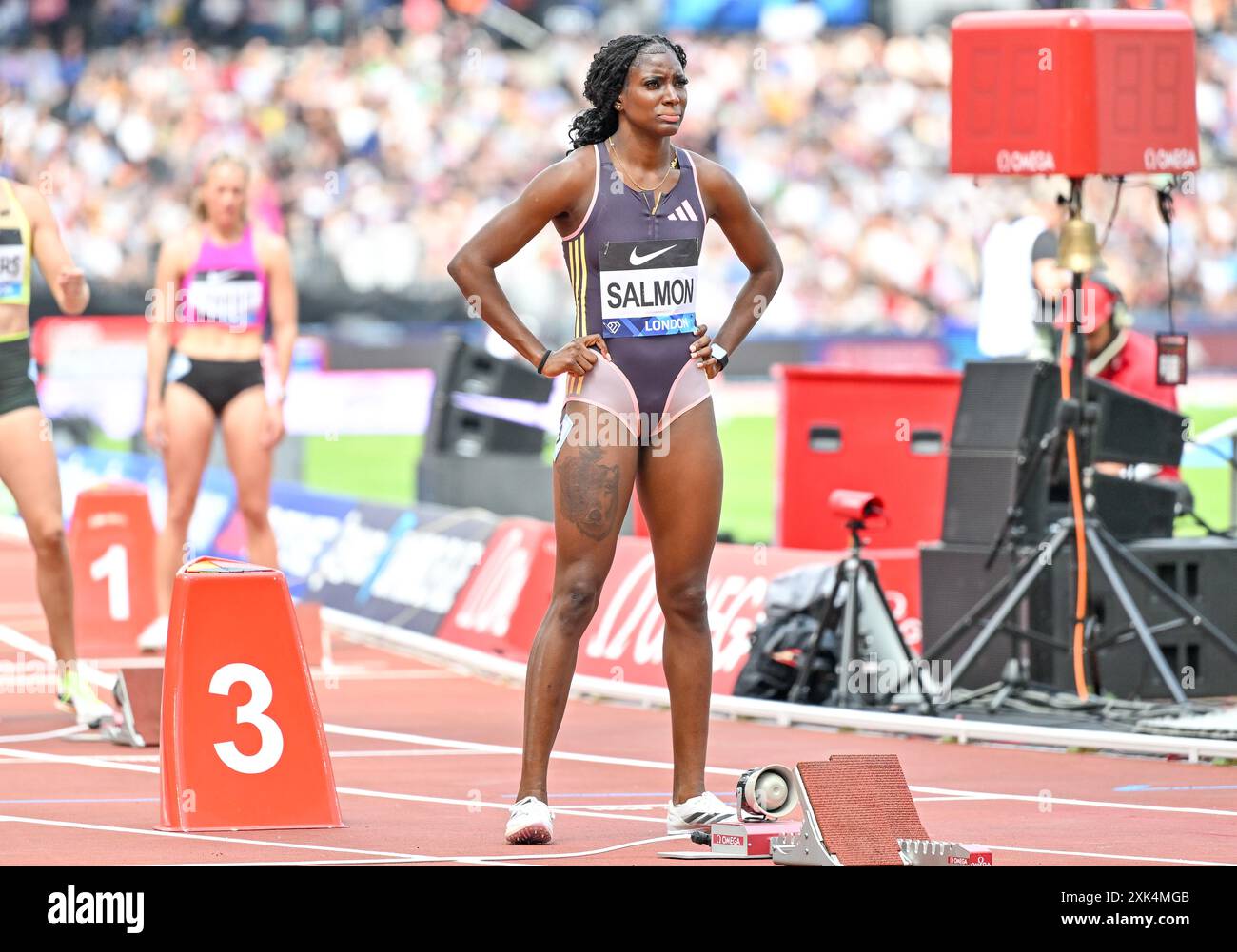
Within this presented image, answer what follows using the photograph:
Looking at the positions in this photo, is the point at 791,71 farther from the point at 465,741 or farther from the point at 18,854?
the point at 18,854

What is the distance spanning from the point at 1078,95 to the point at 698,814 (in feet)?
14.5

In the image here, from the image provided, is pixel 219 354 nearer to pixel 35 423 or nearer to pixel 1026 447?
pixel 35 423

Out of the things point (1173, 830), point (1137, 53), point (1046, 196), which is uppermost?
point (1046, 196)

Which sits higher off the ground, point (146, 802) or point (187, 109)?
point (187, 109)

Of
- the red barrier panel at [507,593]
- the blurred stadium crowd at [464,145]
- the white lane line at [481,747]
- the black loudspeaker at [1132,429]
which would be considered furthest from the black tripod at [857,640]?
the blurred stadium crowd at [464,145]

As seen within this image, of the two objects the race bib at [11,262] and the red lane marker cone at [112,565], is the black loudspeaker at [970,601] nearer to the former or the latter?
the race bib at [11,262]

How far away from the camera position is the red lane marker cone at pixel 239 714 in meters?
7.12

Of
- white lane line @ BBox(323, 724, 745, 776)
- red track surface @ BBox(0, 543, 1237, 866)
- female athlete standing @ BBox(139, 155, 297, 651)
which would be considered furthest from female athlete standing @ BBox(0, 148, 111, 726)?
female athlete standing @ BBox(139, 155, 297, 651)

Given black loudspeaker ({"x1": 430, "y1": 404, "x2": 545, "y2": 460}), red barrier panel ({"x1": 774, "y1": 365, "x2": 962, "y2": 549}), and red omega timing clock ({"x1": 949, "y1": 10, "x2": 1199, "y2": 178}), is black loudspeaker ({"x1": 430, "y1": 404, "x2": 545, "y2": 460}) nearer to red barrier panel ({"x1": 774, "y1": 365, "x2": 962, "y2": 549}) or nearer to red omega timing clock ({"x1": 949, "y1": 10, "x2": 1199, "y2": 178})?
red barrier panel ({"x1": 774, "y1": 365, "x2": 962, "y2": 549})

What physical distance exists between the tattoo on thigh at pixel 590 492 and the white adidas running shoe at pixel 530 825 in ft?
2.75

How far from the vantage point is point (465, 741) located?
32.2ft

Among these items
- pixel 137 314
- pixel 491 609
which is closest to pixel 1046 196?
pixel 137 314

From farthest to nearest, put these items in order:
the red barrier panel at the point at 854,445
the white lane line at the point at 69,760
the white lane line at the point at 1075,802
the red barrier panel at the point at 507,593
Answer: the red barrier panel at the point at 854,445 → the red barrier panel at the point at 507,593 → the white lane line at the point at 69,760 → the white lane line at the point at 1075,802

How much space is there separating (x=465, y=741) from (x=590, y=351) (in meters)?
3.22
